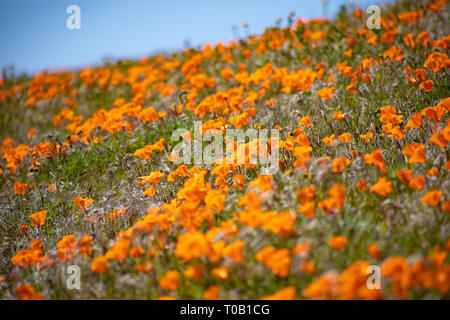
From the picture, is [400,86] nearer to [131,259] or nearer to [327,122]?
[327,122]

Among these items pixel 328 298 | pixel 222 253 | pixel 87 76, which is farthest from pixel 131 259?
pixel 87 76

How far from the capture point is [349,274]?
4.63 ft

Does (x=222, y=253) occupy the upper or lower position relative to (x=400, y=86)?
lower

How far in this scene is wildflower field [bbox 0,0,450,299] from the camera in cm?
177

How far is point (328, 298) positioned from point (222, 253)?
1.91 feet

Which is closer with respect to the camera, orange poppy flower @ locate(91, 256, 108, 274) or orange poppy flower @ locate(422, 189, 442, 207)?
orange poppy flower @ locate(422, 189, 442, 207)

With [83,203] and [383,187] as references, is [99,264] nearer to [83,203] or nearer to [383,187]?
[83,203]

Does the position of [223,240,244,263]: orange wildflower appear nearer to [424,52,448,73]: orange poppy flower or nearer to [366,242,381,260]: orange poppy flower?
[366,242,381,260]: orange poppy flower

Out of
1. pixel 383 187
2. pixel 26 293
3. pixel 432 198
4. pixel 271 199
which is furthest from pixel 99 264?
pixel 432 198

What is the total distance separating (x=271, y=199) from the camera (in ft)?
7.34

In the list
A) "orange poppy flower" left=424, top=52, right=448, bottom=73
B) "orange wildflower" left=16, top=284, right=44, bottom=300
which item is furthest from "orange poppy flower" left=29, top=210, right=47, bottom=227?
"orange poppy flower" left=424, top=52, right=448, bottom=73

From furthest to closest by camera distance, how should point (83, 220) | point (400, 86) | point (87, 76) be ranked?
point (87, 76) < point (400, 86) < point (83, 220)

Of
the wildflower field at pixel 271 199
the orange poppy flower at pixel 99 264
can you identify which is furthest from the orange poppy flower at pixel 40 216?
the orange poppy flower at pixel 99 264

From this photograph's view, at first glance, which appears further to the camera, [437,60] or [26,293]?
[437,60]
